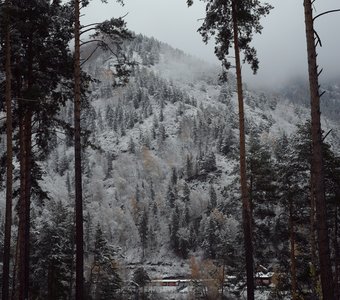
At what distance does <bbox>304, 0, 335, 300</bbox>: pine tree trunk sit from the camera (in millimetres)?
8430

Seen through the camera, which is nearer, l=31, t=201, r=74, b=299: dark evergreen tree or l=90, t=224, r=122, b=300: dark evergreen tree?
l=31, t=201, r=74, b=299: dark evergreen tree

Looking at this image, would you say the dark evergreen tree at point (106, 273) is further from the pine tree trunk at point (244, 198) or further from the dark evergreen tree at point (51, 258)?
the pine tree trunk at point (244, 198)

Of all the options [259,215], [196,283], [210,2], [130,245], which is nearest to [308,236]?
[259,215]

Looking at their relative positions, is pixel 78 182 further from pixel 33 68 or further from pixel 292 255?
pixel 292 255

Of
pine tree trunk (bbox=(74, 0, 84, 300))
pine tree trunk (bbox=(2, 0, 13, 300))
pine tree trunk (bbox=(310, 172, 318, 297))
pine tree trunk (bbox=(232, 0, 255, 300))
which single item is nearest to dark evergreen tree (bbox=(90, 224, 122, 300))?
pine tree trunk (bbox=(310, 172, 318, 297))

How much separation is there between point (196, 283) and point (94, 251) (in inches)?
921

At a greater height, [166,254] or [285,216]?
[285,216]

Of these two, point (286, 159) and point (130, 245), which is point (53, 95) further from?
point (130, 245)

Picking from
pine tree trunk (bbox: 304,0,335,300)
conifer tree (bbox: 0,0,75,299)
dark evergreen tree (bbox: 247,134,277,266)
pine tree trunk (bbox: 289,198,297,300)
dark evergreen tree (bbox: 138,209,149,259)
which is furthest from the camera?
dark evergreen tree (bbox: 138,209,149,259)

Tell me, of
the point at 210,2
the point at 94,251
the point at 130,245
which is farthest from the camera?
the point at 130,245

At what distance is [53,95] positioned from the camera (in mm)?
15156

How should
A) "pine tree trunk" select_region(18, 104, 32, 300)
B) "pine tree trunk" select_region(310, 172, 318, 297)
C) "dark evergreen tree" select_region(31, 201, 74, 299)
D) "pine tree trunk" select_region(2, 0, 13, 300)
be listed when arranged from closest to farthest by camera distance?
"pine tree trunk" select_region(2, 0, 13, 300)
"pine tree trunk" select_region(18, 104, 32, 300)
"pine tree trunk" select_region(310, 172, 318, 297)
"dark evergreen tree" select_region(31, 201, 74, 299)

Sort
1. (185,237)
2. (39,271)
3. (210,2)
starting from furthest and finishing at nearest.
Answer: (185,237)
(39,271)
(210,2)

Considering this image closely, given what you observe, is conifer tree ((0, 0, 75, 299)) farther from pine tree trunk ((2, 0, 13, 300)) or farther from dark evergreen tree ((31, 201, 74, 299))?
dark evergreen tree ((31, 201, 74, 299))
